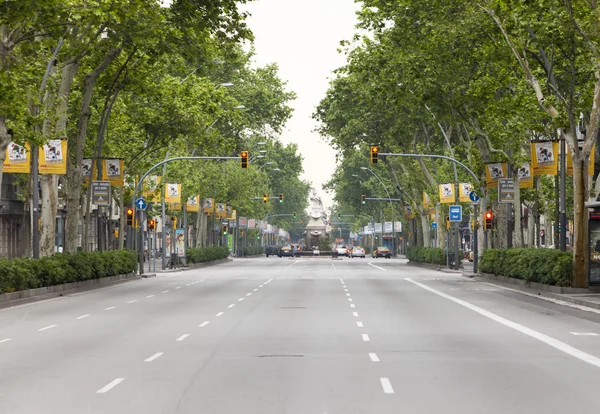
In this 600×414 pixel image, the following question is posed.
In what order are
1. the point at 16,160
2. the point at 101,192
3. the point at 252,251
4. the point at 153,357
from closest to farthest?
the point at 153,357
the point at 16,160
the point at 101,192
the point at 252,251

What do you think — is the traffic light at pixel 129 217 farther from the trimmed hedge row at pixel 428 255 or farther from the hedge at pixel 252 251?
the hedge at pixel 252 251

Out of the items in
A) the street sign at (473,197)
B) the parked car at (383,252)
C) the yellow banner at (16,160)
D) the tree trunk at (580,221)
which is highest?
the yellow banner at (16,160)

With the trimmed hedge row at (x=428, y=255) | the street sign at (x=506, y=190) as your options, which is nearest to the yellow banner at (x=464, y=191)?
the trimmed hedge row at (x=428, y=255)

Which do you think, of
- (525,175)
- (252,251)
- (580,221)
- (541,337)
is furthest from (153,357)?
(252,251)

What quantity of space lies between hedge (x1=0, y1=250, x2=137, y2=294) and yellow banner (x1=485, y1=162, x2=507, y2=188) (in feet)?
56.8

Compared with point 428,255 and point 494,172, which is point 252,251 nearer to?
point 428,255

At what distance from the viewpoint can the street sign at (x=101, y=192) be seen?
46250mm

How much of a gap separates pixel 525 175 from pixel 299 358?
31.3 metres

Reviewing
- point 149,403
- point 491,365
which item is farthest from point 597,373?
point 149,403

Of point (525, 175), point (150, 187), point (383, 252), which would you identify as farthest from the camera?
point (383, 252)

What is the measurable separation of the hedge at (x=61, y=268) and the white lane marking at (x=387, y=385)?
65.4ft

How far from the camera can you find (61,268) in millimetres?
37281

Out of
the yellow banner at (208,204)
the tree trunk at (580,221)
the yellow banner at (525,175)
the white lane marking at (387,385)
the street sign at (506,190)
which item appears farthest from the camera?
the yellow banner at (208,204)

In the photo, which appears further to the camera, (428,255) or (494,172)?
(428,255)
